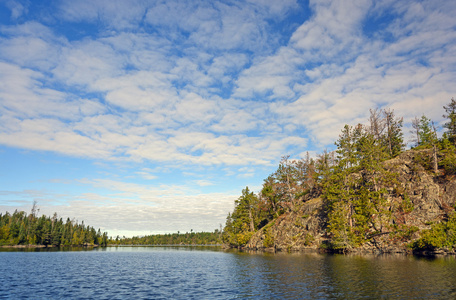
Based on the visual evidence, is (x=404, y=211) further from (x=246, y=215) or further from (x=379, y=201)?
(x=246, y=215)

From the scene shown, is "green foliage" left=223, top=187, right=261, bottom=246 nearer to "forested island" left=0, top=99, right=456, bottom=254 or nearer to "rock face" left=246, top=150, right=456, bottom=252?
"forested island" left=0, top=99, right=456, bottom=254

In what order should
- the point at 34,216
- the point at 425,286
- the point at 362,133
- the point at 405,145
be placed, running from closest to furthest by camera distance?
the point at 425,286
the point at 362,133
the point at 405,145
the point at 34,216

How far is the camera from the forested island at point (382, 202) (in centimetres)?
6425

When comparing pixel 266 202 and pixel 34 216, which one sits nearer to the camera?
pixel 266 202

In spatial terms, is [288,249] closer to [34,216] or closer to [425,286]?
[425,286]

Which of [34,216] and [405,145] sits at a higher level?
[405,145]

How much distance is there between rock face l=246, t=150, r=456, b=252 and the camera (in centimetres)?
6475

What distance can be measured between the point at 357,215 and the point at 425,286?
49405 millimetres

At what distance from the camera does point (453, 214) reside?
55875mm

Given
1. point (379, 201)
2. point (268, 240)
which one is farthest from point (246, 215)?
point (379, 201)

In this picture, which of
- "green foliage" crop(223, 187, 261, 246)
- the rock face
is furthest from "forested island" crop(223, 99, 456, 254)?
"green foliage" crop(223, 187, 261, 246)

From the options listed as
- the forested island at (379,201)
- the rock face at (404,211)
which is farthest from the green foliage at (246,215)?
the rock face at (404,211)

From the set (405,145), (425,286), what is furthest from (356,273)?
(405,145)

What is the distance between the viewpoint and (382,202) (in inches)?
2800
